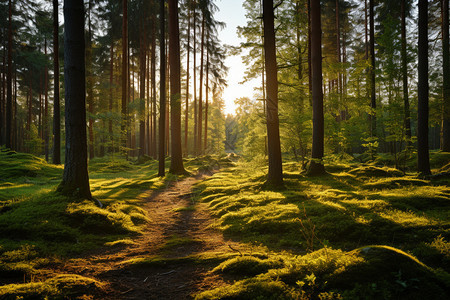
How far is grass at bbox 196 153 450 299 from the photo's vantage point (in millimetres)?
2771

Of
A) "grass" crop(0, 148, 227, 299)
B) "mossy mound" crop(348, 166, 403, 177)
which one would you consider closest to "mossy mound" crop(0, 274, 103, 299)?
"grass" crop(0, 148, 227, 299)

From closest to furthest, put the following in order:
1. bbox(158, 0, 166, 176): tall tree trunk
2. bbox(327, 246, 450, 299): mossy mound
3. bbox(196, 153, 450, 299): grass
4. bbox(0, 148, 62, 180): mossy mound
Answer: bbox(327, 246, 450, 299): mossy mound
bbox(196, 153, 450, 299): grass
bbox(0, 148, 62, 180): mossy mound
bbox(158, 0, 166, 176): tall tree trunk

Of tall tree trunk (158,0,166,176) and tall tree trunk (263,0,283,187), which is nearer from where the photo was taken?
tall tree trunk (263,0,283,187)

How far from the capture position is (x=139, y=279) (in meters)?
3.84

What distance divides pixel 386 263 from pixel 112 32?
105ft

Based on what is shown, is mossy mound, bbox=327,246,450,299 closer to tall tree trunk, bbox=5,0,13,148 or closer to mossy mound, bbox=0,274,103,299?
mossy mound, bbox=0,274,103,299

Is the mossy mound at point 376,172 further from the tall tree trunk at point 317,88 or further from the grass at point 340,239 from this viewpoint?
the tall tree trunk at point 317,88

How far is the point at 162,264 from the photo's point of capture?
4.33 m

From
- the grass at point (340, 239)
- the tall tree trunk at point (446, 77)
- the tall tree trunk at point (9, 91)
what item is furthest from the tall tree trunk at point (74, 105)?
the tall tree trunk at point (9, 91)

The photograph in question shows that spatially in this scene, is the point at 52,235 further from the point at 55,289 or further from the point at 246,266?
the point at 246,266

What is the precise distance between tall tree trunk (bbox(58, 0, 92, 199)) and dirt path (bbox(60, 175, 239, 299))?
2.63m

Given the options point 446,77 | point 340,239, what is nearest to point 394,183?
point 340,239

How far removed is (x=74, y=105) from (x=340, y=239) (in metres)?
7.96

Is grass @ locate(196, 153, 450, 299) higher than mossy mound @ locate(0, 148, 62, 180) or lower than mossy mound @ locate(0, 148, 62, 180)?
lower
